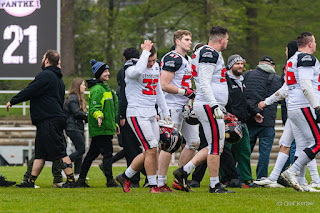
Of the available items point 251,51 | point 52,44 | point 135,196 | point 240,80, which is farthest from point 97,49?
point 135,196

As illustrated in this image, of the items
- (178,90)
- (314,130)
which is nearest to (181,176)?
(178,90)

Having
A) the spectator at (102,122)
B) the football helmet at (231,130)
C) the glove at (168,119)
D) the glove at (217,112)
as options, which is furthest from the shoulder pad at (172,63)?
the spectator at (102,122)

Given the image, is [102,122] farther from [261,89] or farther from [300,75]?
[300,75]

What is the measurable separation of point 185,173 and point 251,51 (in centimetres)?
2455

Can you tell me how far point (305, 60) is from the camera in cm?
898

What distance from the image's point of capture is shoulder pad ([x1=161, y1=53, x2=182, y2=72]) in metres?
9.34

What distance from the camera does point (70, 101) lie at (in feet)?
38.8

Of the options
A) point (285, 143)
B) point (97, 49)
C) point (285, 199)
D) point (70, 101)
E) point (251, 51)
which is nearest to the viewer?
point (285, 199)

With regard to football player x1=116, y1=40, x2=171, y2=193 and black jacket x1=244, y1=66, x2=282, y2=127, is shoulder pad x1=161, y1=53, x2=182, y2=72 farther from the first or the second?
black jacket x1=244, y1=66, x2=282, y2=127

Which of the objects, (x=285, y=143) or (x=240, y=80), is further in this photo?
(x=240, y=80)

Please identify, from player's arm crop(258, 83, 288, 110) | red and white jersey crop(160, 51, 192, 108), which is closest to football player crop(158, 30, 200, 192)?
red and white jersey crop(160, 51, 192, 108)

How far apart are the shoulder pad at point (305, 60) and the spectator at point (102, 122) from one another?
3.12 meters

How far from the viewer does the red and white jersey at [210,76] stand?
27.9 ft

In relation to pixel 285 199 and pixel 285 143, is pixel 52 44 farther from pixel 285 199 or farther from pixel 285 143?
pixel 285 199
